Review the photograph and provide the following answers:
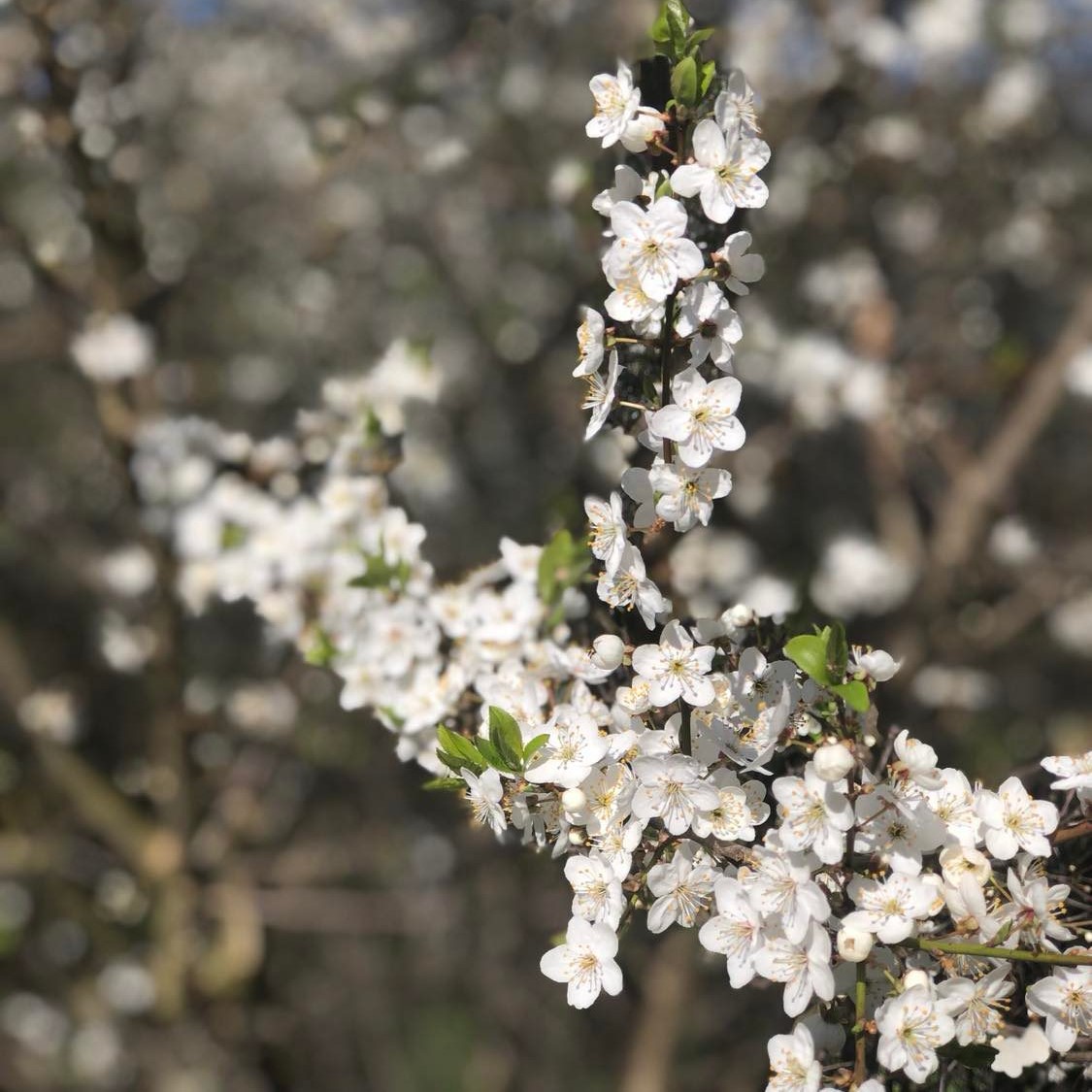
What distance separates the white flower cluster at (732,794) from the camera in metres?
0.85

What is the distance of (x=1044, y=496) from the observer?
417cm

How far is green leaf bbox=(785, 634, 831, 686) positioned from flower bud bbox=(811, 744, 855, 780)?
7cm

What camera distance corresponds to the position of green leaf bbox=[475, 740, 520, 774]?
3.05ft

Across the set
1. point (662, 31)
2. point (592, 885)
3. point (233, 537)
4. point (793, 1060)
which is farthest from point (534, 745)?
point (233, 537)

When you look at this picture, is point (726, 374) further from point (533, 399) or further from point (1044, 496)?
point (1044, 496)

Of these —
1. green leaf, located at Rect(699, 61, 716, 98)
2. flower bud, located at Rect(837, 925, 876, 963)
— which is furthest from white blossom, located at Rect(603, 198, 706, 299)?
flower bud, located at Rect(837, 925, 876, 963)

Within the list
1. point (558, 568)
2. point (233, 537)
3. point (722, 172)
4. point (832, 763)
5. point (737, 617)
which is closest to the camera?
point (832, 763)

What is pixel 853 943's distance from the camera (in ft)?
2.72

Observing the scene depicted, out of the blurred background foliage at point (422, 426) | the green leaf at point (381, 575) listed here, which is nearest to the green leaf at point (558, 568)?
the green leaf at point (381, 575)

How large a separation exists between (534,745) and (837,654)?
10.9 inches

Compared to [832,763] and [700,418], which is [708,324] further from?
[832,763]

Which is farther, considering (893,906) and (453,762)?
(453,762)

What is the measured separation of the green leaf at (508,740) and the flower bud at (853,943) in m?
0.30

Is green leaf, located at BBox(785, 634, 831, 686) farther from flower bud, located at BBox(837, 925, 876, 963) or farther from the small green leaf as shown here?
the small green leaf
